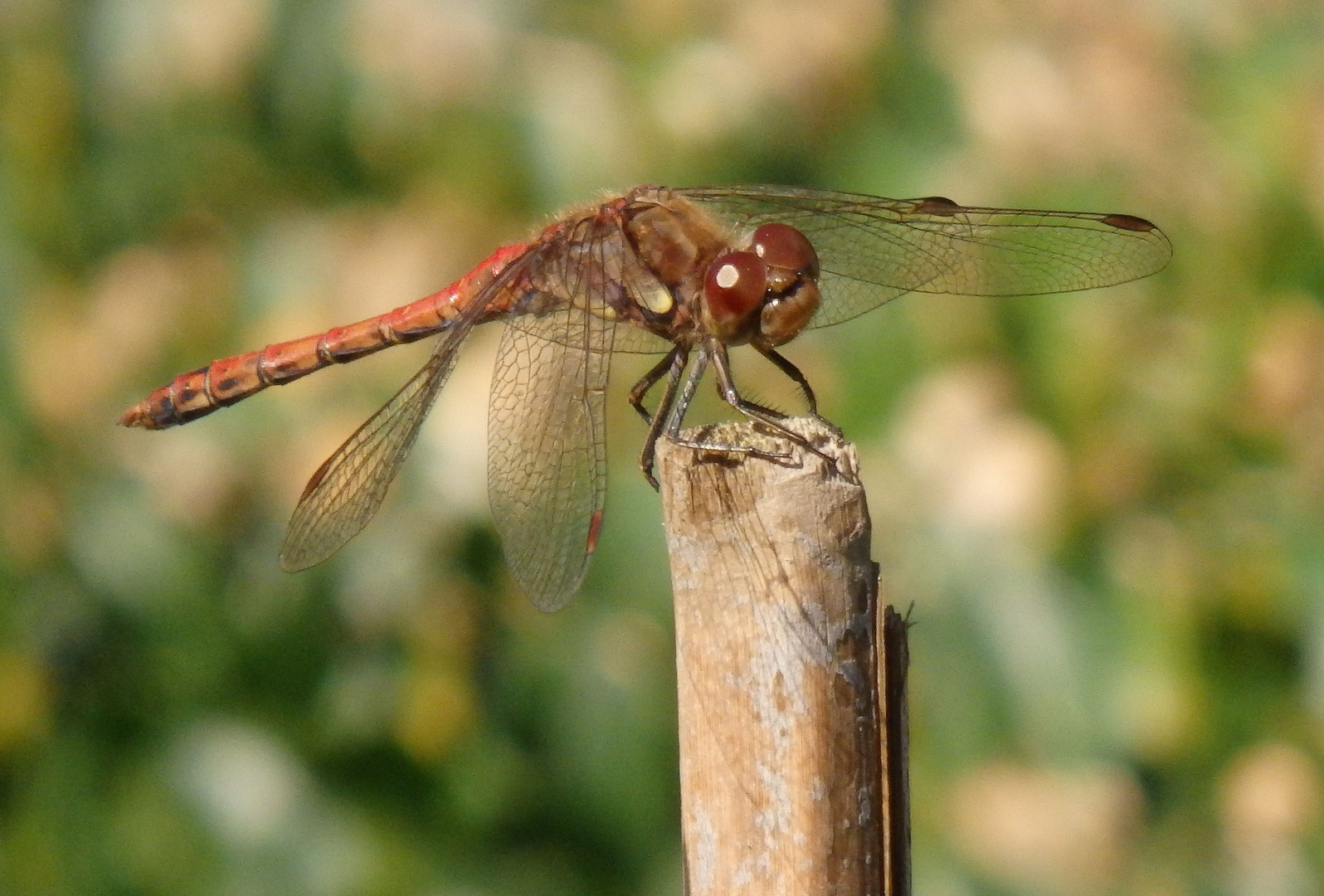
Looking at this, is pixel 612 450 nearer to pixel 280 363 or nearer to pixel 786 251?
pixel 280 363

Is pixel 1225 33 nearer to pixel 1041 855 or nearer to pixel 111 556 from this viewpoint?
pixel 1041 855

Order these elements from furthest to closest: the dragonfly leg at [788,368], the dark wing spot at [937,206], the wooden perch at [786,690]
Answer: the dark wing spot at [937,206], the dragonfly leg at [788,368], the wooden perch at [786,690]

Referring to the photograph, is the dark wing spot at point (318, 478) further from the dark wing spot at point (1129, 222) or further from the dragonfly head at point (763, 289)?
the dark wing spot at point (1129, 222)

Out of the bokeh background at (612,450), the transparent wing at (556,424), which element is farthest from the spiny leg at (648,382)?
the bokeh background at (612,450)

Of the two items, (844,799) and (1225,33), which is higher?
(1225,33)

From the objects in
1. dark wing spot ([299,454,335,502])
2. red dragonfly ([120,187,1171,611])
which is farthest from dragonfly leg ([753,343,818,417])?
dark wing spot ([299,454,335,502])

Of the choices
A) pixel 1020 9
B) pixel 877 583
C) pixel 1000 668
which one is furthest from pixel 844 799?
pixel 1020 9

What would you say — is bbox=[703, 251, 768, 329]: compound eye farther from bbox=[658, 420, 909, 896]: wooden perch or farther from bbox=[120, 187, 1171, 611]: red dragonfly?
bbox=[658, 420, 909, 896]: wooden perch
